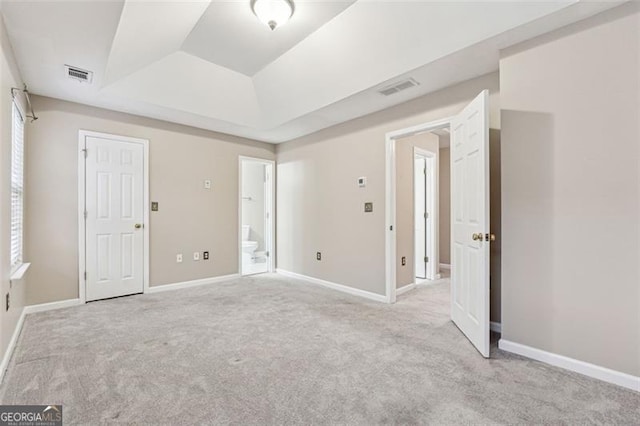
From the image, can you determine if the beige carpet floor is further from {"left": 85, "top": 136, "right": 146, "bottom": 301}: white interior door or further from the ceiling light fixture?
the ceiling light fixture

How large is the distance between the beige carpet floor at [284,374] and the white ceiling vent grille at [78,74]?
7.87 feet

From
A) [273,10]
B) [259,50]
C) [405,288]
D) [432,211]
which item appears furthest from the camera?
[432,211]

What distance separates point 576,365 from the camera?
78.9 inches

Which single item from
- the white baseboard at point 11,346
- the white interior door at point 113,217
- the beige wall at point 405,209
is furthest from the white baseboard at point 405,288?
the white baseboard at point 11,346

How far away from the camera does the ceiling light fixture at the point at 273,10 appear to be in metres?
2.30

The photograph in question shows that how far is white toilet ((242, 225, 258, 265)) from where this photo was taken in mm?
6177

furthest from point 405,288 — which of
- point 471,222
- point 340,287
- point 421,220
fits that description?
point 471,222

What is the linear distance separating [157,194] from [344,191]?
2615 mm

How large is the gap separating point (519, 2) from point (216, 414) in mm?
3139

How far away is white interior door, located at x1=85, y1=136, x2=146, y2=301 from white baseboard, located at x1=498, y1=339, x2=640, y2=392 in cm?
426

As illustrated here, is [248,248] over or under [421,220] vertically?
under

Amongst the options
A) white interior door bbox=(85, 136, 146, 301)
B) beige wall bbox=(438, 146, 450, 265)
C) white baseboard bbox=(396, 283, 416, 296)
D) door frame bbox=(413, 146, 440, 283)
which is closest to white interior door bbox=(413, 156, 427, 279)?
door frame bbox=(413, 146, 440, 283)

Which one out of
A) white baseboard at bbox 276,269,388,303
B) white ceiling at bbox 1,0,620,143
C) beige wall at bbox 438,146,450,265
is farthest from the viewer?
beige wall at bbox 438,146,450,265

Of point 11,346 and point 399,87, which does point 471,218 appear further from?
point 11,346
